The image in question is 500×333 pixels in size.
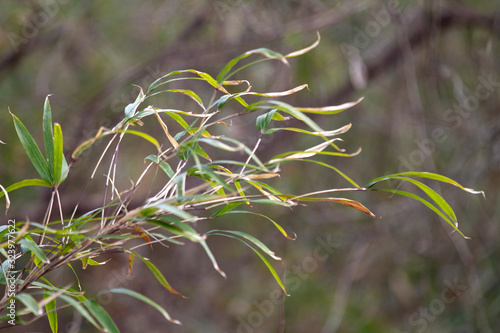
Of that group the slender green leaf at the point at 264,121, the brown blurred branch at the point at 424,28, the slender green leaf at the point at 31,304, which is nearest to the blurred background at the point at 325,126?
the brown blurred branch at the point at 424,28

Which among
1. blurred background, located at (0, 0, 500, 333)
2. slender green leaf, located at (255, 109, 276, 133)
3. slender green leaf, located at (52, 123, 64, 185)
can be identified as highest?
slender green leaf, located at (52, 123, 64, 185)

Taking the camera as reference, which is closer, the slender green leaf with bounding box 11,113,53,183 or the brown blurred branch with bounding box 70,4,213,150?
the slender green leaf with bounding box 11,113,53,183

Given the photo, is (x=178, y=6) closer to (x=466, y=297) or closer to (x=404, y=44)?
(x=404, y=44)

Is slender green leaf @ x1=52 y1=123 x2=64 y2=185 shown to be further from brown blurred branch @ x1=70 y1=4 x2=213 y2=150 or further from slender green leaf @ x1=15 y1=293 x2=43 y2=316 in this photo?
brown blurred branch @ x1=70 y1=4 x2=213 y2=150

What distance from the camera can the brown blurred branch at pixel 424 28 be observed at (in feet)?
6.56

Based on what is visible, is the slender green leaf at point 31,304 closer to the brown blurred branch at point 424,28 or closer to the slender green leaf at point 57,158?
the slender green leaf at point 57,158

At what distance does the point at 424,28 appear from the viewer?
2047 millimetres

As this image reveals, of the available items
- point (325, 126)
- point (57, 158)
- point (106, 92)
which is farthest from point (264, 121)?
point (325, 126)

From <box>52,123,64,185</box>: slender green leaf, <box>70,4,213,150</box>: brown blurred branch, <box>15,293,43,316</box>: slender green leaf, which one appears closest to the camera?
<box>15,293,43,316</box>: slender green leaf

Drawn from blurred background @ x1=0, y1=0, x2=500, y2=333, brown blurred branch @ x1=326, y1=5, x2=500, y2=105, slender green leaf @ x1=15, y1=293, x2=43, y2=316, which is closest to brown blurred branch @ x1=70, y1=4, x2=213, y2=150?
blurred background @ x1=0, y1=0, x2=500, y2=333

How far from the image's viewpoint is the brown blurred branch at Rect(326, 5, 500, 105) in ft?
6.56

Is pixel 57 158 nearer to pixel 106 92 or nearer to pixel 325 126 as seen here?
pixel 106 92

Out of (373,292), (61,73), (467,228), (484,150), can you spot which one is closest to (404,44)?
(484,150)

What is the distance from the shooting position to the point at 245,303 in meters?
2.59
